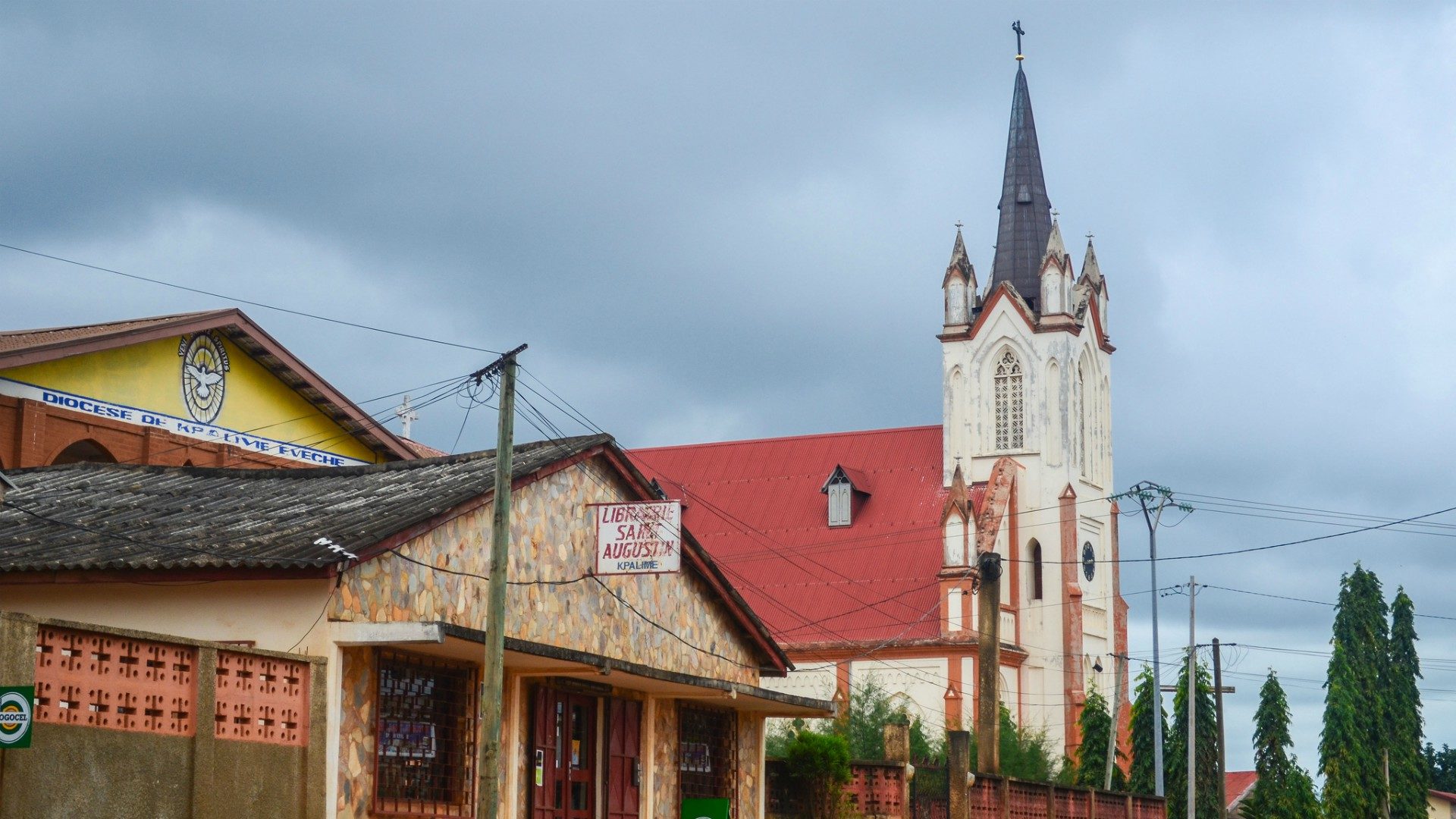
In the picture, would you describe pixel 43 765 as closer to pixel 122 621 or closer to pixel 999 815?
pixel 122 621

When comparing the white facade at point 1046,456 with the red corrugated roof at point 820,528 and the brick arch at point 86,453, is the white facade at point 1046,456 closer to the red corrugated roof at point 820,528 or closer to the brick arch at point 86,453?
the red corrugated roof at point 820,528

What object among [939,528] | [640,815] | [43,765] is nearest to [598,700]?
[640,815]

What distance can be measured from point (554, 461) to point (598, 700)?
330cm

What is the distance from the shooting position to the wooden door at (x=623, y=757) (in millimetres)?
23781

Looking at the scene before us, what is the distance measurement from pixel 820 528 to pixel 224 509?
42.2m

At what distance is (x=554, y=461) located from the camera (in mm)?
22500

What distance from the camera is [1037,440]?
61781 mm

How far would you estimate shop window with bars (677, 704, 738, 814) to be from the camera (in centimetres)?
2588

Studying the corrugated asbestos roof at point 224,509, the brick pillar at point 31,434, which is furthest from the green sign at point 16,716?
the brick pillar at point 31,434

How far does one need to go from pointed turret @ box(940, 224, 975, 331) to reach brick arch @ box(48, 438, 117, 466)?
37103 millimetres

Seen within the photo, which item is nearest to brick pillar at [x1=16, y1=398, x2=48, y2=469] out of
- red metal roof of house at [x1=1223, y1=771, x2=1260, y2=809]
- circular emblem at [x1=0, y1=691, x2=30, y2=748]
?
circular emblem at [x1=0, y1=691, x2=30, y2=748]

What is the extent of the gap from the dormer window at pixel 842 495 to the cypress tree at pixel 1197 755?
11.8m

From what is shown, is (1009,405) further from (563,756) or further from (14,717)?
(14,717)

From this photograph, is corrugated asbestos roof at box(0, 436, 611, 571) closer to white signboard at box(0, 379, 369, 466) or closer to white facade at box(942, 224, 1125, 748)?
white signboard at box(0, 379, 369, 466)
